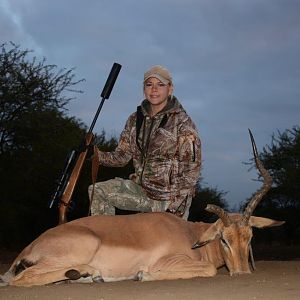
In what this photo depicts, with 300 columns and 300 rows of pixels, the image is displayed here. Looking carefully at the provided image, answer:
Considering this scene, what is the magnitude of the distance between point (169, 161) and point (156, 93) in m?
0.77

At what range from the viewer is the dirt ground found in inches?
164

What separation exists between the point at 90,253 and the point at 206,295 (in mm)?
1656

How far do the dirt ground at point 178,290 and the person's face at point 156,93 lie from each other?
2.13m

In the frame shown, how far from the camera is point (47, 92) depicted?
53.9 ft

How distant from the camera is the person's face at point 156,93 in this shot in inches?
264

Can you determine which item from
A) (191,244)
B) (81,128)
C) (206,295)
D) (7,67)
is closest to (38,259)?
(191,244)

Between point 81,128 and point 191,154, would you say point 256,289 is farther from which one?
point 81,128

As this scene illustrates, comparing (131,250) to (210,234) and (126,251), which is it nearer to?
(126,251)

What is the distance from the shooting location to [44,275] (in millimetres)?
5254

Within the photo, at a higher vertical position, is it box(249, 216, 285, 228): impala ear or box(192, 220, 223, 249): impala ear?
box(249, 216, 285, 228): impala ear

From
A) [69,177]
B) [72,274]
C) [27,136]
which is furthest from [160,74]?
[27,136]

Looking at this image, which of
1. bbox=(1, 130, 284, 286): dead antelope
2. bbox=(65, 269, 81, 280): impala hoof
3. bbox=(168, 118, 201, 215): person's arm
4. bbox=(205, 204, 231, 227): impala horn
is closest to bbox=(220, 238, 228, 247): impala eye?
bbox=(1, 130, 284, 286): dead antelope

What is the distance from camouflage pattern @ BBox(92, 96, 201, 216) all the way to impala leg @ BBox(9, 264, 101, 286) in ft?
4.50

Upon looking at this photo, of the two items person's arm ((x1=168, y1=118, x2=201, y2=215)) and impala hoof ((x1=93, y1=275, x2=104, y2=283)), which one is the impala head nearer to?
person's arm ((x1=168, y1=118, x2=201, y2=215))
